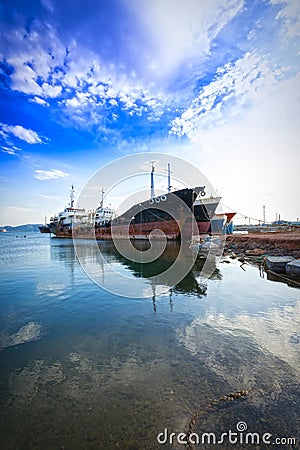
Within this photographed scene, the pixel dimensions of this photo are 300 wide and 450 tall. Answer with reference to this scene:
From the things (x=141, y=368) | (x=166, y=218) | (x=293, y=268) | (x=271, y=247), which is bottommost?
(x=141, y=368)

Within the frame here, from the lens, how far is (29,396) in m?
3.20

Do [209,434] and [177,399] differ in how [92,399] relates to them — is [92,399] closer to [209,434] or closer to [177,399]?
[177,399]

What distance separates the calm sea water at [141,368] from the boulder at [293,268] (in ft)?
11.6

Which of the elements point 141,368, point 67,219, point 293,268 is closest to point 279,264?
point 293,268

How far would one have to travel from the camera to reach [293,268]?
10.8 m

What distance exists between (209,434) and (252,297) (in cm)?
630

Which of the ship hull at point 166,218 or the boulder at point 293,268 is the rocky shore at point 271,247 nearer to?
the boulder at point 293,268

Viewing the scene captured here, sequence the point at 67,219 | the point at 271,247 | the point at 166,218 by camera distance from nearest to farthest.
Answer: the point at 271,247
the point at 166,218
the point at 67,219

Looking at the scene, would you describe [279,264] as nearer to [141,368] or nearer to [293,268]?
[293,268]

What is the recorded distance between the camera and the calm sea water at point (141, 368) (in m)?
2.65

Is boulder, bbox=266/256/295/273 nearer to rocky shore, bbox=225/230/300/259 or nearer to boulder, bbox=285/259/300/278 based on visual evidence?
boulder, bbox=285/259/300/278

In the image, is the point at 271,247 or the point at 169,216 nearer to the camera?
the point at 271,247

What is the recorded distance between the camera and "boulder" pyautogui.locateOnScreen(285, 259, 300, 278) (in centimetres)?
1053

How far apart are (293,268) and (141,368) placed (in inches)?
402
